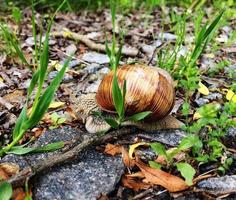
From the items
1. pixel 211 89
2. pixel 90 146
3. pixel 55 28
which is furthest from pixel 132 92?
pixel 55 28

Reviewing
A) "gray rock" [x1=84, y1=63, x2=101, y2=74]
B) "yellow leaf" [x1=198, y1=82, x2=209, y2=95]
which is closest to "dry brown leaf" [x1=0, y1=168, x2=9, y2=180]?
"yellow leaf" [x1=198, y1=82, x2=209, y2=95]

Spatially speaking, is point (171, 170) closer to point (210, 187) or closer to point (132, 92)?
point (210, 187)

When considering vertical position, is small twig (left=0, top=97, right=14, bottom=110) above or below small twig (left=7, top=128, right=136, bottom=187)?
below

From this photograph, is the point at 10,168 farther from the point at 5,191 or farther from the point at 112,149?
the point at 112,149

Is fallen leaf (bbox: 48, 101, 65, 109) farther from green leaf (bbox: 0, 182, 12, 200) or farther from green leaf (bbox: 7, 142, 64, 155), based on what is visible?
green leaf (bbox: 0, 182, 12, 200)

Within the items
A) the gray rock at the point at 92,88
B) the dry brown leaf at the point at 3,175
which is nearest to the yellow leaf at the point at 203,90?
the gray rock at the point at 92,88

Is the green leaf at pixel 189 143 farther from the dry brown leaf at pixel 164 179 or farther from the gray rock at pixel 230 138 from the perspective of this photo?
the gray rock at pixel 230 138

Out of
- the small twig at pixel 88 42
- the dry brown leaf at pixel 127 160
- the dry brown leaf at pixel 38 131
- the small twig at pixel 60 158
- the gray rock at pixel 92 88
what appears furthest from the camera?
the small twig at pixel 88 42
